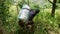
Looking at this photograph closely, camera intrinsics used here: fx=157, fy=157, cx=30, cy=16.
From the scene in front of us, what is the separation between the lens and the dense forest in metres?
1.90

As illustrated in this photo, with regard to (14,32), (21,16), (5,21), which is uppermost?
(21,16)

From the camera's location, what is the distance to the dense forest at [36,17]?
1.90m

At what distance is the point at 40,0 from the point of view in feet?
6.86

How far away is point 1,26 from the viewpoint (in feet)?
6.52

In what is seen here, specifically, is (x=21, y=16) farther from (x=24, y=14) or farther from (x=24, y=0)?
(x=24, y=0)

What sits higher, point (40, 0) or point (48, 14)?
point (40, 0)

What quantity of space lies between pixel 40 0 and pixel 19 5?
0.29 m

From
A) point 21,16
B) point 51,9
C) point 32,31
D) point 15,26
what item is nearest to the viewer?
point 21,16

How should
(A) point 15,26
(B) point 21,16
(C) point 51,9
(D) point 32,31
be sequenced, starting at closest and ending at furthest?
(B) point 21,16
(D) point 32,31
(A) point 15,26
(C) point 51,9

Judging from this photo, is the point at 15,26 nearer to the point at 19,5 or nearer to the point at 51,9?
the point at 19,5

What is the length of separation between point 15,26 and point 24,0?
1.19 feet

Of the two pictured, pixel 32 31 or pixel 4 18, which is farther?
Answer: pixel 4 18

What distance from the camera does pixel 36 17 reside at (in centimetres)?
197

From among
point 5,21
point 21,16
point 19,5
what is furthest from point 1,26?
point 21,16
